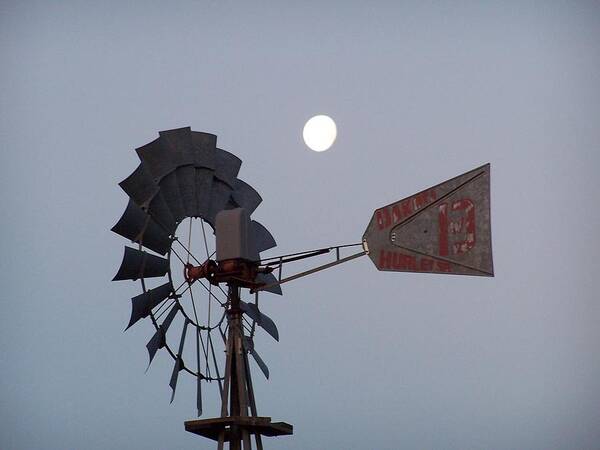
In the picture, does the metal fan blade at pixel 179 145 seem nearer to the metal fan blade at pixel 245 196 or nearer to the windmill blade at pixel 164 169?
the windmill blade at pixel 164 169

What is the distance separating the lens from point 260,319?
59.8 feet

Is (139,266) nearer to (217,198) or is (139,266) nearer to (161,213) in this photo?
(161,213)

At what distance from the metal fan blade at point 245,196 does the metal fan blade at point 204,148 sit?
716mm

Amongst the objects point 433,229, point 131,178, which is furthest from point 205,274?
point 433,229

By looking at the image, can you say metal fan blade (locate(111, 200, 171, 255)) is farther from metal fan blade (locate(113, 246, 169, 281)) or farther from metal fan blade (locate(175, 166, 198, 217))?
metal fan blade (locate(175, 166, 198, 217))

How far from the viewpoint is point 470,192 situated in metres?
15.8

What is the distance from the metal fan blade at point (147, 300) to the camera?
53.7 feet

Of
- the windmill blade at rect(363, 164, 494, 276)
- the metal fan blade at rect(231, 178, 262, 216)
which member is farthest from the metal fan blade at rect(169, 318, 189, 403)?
the windmill blade at rect(363, 164, 494, 276)

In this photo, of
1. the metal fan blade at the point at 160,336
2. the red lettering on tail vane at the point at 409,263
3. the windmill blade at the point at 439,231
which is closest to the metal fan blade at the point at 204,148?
the metal fan blade at the point at 160,336

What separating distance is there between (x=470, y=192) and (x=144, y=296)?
5177mm

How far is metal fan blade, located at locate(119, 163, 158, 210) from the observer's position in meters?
16.6

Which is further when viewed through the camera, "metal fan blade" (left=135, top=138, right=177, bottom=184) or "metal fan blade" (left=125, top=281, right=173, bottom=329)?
"metal fan blade" (left=135, top=138, right=177, bottom=184)

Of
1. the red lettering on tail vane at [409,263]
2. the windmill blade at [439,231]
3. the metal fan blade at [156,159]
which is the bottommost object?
the red lettering on tail vane at [409,263]

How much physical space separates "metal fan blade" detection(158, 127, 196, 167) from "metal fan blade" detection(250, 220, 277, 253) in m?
1.93
